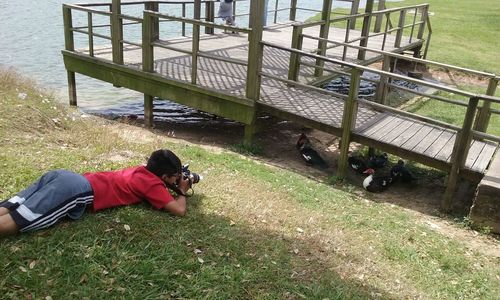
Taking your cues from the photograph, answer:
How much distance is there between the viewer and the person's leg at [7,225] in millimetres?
3726

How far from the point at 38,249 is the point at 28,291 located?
424 millimetres

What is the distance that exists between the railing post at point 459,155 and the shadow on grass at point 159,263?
8.72ft

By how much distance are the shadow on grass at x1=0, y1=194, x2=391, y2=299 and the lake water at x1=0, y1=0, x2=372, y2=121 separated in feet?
23.4

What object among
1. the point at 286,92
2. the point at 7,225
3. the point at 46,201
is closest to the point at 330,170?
the point at 286,92

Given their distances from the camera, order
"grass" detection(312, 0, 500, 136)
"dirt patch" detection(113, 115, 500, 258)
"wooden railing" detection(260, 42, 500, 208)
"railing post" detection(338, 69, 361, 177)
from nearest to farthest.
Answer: "dirt patch" detection(113, 115, 500, 258) → "wooden railing" detection(260, 42, 500, 208) → "railing post" detection(338, 69, 361, 177) → "grass" detection(312, 0, 500, 136)

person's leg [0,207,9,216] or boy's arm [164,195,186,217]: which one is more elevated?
person's leg [0,207,9,216]

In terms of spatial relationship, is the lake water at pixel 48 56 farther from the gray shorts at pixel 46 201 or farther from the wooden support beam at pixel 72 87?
the gray shorts at pixel 46 201

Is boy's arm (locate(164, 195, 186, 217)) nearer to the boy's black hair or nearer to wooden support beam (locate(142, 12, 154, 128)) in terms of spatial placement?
the boy's black hair

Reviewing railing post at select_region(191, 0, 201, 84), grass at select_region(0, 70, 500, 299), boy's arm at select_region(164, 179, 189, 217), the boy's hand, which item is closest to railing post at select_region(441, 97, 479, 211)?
grass at select_region(0, 70, 500, 299)

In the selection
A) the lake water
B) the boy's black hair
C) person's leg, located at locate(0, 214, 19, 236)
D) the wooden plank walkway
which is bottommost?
the lake water

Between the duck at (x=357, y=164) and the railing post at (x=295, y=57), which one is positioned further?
the railing post at (x=295, y=57)

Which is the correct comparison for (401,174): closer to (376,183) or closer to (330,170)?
(376,183)

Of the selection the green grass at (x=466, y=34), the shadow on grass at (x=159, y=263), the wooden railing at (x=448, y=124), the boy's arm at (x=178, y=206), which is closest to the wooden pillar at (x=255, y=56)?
the wooden railing at (x=448, y=124)

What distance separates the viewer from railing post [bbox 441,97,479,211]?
20.9 feet
